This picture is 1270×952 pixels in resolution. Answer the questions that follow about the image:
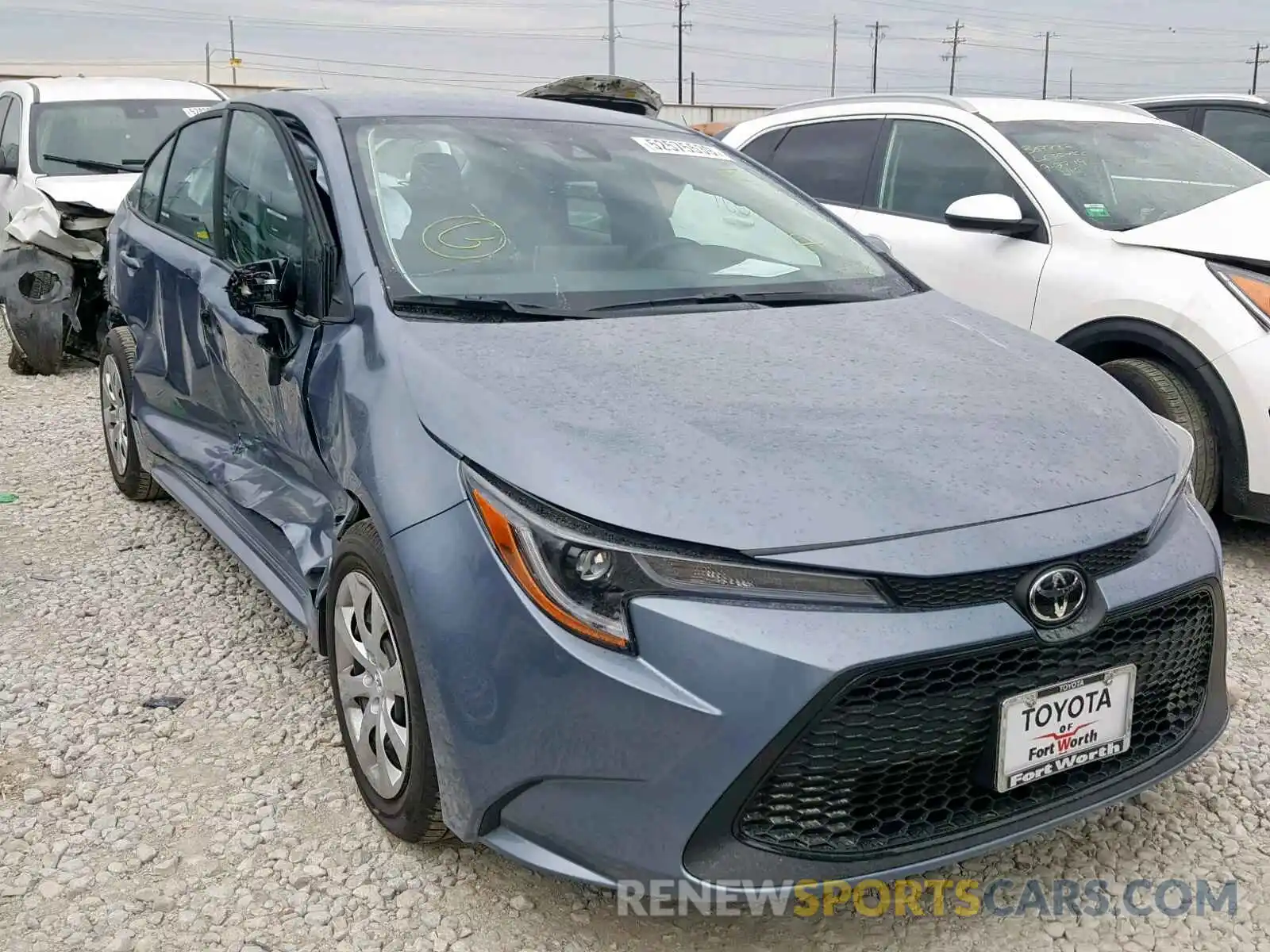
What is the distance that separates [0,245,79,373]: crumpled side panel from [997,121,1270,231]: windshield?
5521 millimetres

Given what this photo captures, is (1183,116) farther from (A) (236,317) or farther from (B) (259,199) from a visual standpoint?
(A) (236,317)

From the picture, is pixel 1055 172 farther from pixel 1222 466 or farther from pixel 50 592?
pixel 50 592

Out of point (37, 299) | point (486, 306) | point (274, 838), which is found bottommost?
point (274, 838)

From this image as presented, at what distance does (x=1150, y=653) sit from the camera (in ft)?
7.33

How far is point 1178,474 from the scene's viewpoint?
2.43m

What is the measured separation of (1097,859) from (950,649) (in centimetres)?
92

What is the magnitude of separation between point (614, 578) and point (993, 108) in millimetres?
4346

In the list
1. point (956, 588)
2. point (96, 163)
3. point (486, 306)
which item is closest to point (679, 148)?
point (486, 306)

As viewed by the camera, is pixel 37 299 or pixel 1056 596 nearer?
pixel 1056 596

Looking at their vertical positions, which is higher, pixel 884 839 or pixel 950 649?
pixel 950 649

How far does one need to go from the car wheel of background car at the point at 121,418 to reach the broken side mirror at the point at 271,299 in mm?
1783

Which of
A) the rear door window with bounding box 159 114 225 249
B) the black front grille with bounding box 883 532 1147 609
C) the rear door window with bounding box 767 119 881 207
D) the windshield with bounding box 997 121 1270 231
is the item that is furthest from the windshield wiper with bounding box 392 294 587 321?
the rear door window with bounding box 767 119 881 207

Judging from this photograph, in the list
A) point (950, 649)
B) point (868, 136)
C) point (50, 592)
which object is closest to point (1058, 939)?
point (950, 649)

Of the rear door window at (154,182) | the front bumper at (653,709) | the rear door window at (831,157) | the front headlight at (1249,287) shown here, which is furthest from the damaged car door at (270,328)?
the front headlight at (1249,287)
